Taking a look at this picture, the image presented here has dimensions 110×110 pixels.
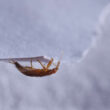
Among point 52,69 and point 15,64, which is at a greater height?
point 15,64

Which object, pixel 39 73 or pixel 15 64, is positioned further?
pixel 15 64

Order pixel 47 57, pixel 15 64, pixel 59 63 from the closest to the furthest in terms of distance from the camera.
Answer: pixel 47 57 → pixel 59 63 → pixel 15 64

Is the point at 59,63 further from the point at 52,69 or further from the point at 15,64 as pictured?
the point at 15,64

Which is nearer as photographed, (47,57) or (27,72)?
(47,57)

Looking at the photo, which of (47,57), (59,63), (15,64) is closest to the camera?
(47,57)

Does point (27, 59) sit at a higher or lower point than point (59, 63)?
higher

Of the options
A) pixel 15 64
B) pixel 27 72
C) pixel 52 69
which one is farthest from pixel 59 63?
pixel 15 64

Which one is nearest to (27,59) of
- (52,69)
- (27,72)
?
(27,72)

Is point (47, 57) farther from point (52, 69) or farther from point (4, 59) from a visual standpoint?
point (4, 59)

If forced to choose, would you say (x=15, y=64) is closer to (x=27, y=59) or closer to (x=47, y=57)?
(x=27, y=59)
